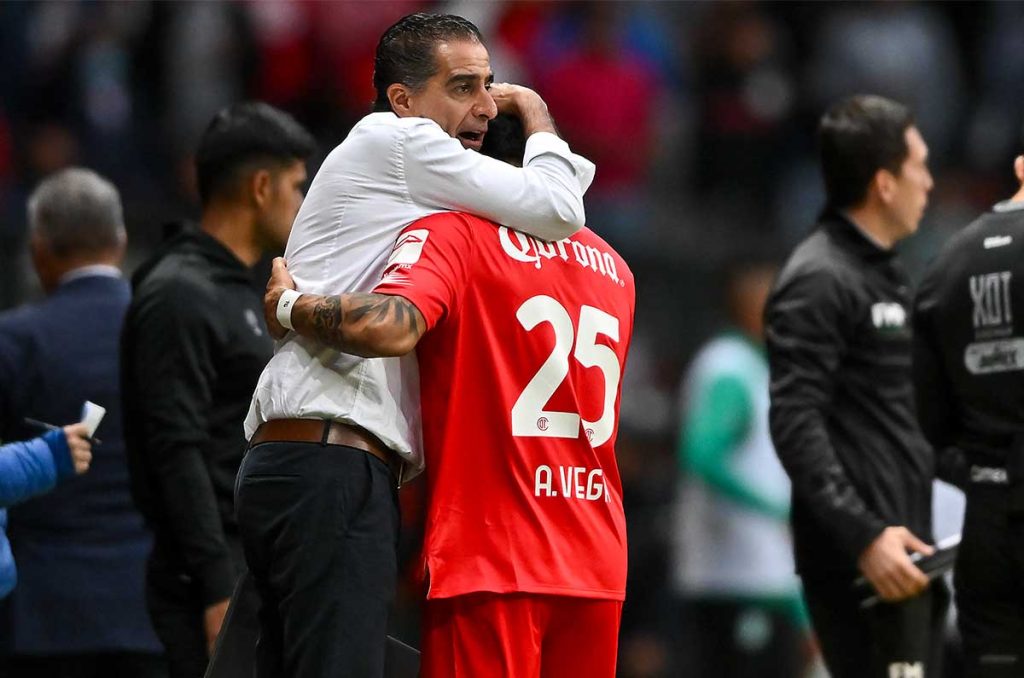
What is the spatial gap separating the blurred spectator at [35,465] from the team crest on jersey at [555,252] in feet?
4.59

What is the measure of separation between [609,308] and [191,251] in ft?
5.61

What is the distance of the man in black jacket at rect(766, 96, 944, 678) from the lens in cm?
559

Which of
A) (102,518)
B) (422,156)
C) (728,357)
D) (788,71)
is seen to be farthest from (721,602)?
(788,71)

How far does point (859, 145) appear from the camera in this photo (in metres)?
6.04

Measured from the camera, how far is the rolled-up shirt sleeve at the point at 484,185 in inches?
164

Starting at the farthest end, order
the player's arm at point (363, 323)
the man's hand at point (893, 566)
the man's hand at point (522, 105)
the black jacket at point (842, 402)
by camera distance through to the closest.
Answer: the black jacket at point (842, 402) < the man's hand at point (893, 566) < the man's hand at point (522, 105) < the player's arm at point (363, 323)

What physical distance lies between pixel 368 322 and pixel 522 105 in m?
0.87

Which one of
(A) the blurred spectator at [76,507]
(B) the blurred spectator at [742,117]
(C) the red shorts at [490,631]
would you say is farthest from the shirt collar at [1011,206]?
(B) the blurred spectator at [742,117]

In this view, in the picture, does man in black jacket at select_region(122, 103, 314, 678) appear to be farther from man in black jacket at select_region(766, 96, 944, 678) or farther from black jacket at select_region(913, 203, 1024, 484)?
black jacket at select_region(913, 203, 1024, 484)

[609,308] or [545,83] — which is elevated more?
[545,83]

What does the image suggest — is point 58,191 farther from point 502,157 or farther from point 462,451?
point 462,451

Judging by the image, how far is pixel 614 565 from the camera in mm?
4281

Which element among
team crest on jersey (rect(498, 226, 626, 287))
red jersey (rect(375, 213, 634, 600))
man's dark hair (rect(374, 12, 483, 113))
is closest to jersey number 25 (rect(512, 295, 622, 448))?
red jersey (rect(375, 213, 634, 600))

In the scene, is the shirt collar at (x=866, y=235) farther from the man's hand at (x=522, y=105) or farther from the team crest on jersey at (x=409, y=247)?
the team crest on jersey at (x=409, y=247)
